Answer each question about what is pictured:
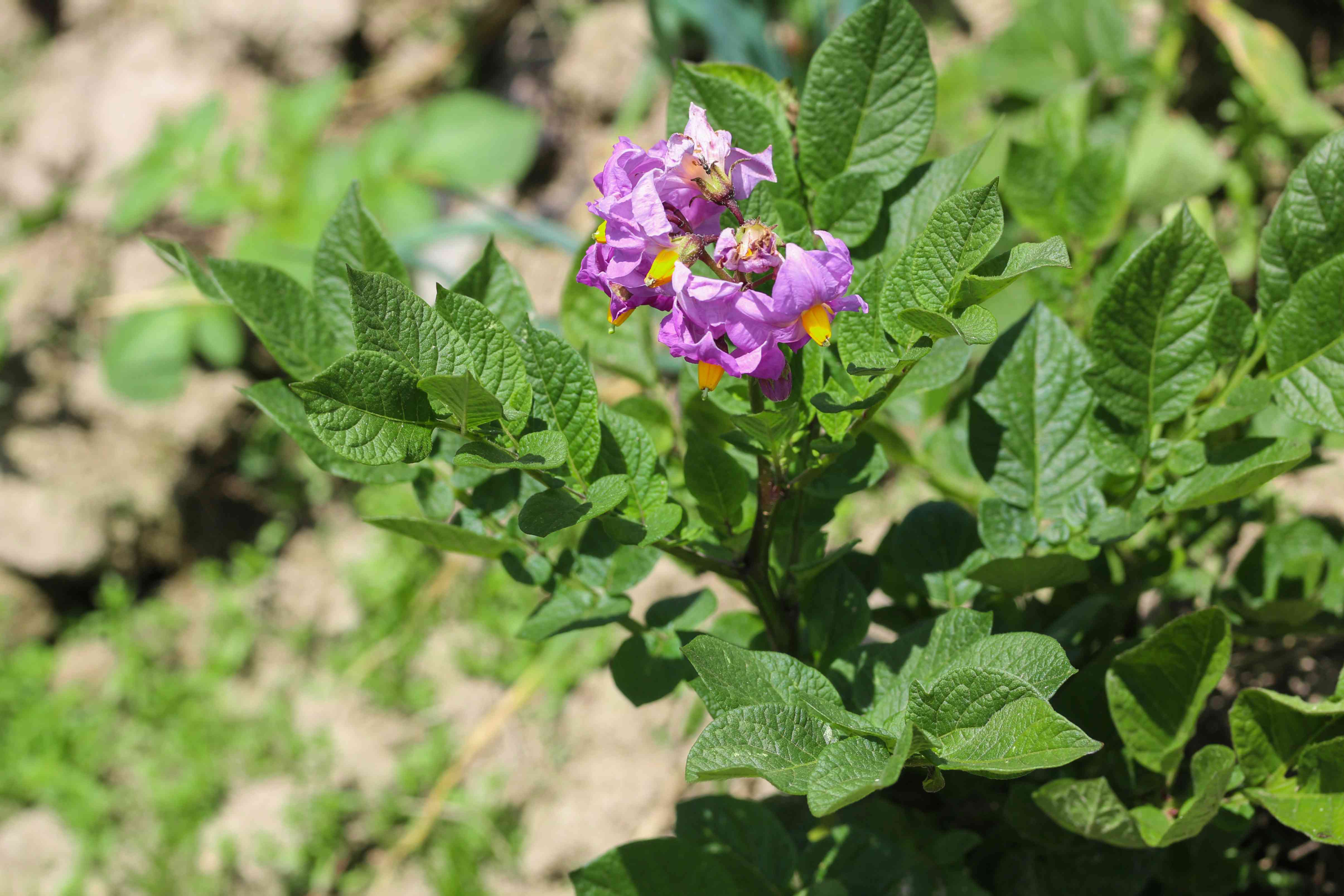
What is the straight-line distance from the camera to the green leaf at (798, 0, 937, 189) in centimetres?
78

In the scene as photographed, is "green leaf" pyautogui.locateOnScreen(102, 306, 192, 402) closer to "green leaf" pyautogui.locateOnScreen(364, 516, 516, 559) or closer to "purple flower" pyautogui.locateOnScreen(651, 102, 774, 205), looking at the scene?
"green leaf" pyautogui.locateOnScreen(364, 516, 516, 559)

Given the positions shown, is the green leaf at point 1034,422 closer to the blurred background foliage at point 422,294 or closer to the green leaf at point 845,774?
the blurred background foliage at point 422,294

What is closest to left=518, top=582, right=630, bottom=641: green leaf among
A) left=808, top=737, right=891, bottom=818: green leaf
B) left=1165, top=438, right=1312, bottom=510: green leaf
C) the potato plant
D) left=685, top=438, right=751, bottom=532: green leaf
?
the potato plant

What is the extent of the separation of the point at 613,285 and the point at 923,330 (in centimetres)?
19

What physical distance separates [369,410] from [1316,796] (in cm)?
69

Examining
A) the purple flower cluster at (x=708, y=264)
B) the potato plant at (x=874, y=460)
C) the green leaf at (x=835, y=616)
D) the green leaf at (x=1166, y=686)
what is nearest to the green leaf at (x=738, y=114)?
the potato plant at (x=874, y=460)

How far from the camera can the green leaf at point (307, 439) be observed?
787 mm

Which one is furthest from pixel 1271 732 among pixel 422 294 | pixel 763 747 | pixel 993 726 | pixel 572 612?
pixel 422 294

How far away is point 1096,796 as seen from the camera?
74 centimetres

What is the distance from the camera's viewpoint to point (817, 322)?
617 mm

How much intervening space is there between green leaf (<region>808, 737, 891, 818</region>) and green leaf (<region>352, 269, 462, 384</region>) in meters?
0.30

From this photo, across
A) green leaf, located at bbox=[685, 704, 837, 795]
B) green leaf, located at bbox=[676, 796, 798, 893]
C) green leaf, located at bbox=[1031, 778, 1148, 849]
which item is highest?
green leaf, located at bbox=[685, 704, 837, 795]

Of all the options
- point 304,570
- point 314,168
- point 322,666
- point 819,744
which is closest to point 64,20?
point 314,168

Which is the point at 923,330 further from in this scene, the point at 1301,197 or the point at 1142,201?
the point at 1142,201
